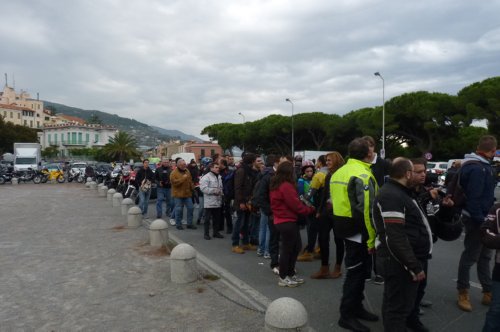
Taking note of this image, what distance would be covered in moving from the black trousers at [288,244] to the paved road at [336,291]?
0.30 meters

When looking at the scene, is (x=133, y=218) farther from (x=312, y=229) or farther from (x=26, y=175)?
(x=26, y=175)

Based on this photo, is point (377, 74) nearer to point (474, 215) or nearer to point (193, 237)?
point (193, 237)

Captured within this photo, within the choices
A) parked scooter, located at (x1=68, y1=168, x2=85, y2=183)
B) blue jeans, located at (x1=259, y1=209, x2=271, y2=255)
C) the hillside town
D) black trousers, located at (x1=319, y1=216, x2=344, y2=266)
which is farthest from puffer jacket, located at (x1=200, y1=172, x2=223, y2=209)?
the hillside town

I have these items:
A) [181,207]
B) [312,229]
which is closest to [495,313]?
[312,229]

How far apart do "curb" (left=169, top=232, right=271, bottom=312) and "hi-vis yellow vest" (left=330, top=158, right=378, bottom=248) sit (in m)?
1.42

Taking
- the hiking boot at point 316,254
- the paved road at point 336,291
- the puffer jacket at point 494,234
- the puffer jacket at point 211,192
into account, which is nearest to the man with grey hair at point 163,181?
the puffer jacket at point 211,192

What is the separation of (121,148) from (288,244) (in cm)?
7047

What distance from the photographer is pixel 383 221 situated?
3.15 metres

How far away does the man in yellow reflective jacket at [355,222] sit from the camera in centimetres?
374

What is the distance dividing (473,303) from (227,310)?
283cm

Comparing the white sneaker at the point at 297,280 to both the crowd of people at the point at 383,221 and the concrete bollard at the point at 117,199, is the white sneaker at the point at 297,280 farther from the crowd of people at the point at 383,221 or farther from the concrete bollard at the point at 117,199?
the concrete bollard at the point at 117,199

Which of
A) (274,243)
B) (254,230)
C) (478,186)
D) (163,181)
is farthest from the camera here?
(163,181)

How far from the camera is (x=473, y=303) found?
4.49 metres

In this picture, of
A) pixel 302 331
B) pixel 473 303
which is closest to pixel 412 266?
pixel 302 331
